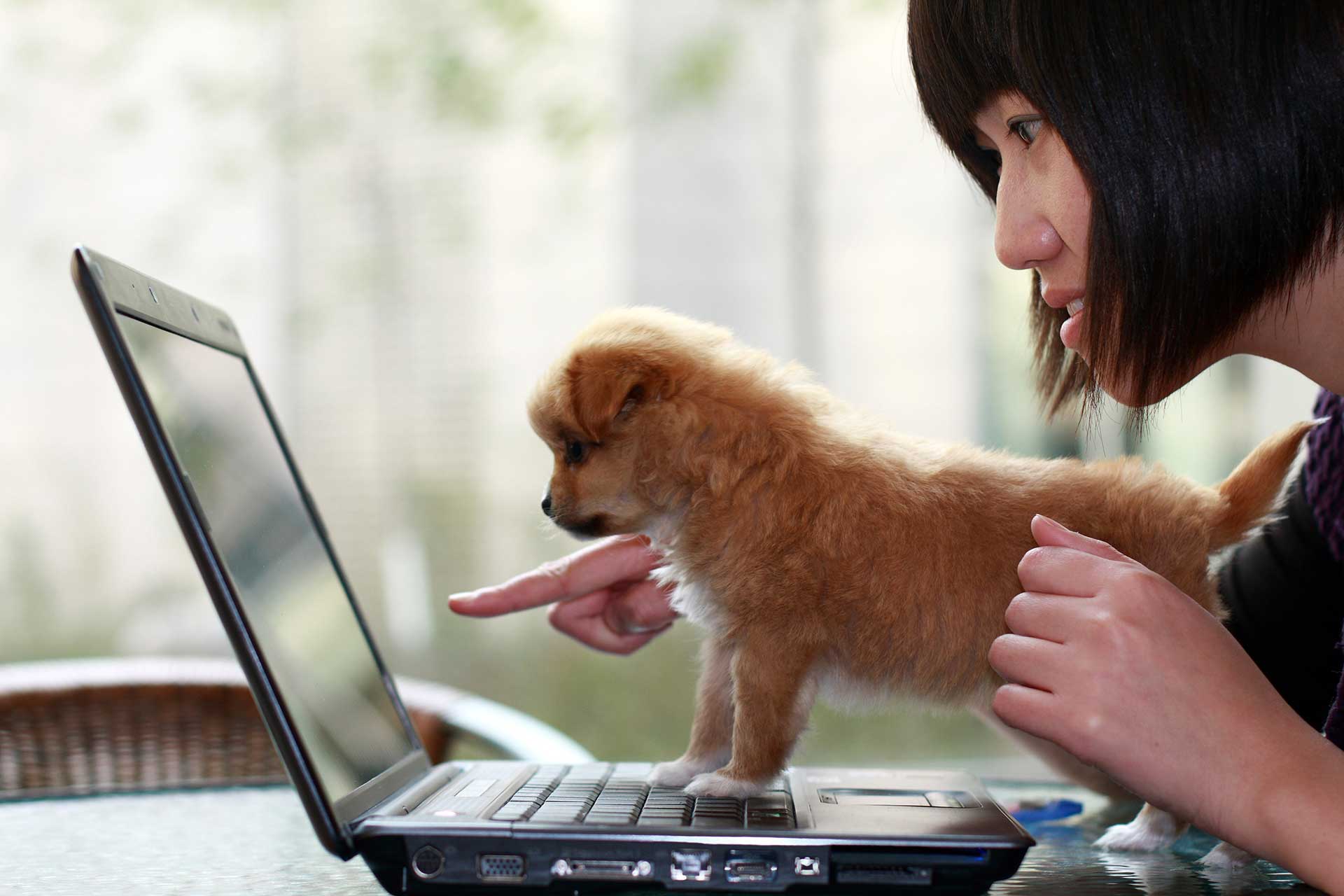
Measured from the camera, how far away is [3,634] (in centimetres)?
317

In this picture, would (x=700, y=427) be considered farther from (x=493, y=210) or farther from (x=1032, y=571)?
(x=493, y=210)

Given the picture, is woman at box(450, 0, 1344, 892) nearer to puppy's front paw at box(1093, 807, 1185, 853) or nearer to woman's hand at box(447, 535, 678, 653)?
puppy's front paw at box(1093, 807, 1185, 853)

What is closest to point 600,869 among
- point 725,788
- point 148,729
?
point 725,788

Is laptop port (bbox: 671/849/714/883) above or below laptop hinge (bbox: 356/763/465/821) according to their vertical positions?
above

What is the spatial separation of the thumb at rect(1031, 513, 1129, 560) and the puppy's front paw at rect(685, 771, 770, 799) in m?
0.30

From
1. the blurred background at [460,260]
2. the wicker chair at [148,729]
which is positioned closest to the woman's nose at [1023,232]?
the wicker chair at [148,729]

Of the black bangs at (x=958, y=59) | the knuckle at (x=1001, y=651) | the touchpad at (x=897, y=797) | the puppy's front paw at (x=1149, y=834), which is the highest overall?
the black bangs at (x=958, y=59)

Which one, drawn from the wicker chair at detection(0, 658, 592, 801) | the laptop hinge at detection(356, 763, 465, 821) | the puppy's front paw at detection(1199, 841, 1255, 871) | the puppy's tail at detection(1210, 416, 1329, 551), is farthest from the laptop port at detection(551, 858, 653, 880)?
the wicker chair at detection(0, 658, 592, 801)

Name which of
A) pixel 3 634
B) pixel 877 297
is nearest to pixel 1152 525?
pixel 877 297

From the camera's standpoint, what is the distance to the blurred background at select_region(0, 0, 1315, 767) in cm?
319

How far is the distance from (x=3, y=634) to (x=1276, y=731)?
339cm

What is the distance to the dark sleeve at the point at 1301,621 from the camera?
3.87ft

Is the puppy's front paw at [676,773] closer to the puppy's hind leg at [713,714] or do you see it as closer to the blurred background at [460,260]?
the puppy's hind leg at [713,714]

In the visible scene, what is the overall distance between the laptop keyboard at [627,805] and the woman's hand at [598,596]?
22 centimetres
